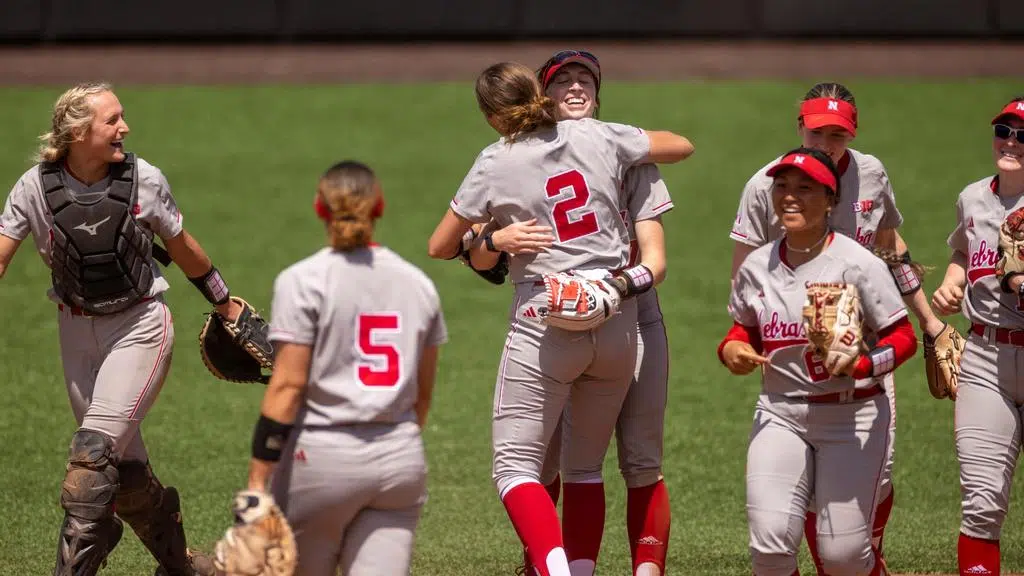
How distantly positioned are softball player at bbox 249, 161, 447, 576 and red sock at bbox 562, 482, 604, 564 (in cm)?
126

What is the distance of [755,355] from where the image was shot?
4648 millimetres

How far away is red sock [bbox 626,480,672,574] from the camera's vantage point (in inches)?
209

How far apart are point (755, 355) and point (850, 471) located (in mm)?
512

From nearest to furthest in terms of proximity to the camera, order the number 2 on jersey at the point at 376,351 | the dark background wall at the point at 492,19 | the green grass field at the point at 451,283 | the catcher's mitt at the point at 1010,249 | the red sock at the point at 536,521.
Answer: the number 2 on jersey at the point at 376,351 < the red sock at the point at 536,521 < the catcher's mitt at the point at 1010,249 < the green grass field at the point at 451,283 < the dark background wall at the point at 492,19

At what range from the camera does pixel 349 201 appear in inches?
160

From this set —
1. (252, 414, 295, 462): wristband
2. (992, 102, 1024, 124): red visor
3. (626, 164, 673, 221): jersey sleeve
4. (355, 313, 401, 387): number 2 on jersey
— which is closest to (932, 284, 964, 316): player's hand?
(992, 102, 1024, 124): red visor

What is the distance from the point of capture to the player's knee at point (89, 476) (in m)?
5.22

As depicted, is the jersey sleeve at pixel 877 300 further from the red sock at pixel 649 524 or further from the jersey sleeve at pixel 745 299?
the red sock at pixel 649 524

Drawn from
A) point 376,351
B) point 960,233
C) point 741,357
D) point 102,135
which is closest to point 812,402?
point 741,357

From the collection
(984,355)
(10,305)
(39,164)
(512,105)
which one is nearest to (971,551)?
(984,355)

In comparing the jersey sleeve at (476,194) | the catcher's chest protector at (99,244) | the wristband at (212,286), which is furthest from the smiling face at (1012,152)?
the catcher's chest protector at (99,244)

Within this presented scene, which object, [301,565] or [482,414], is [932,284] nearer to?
[482,414]

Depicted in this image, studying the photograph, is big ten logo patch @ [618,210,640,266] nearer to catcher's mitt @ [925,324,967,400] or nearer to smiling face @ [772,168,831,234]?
smiling face @ [772,168,831,234]

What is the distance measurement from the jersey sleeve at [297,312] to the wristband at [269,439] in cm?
25
